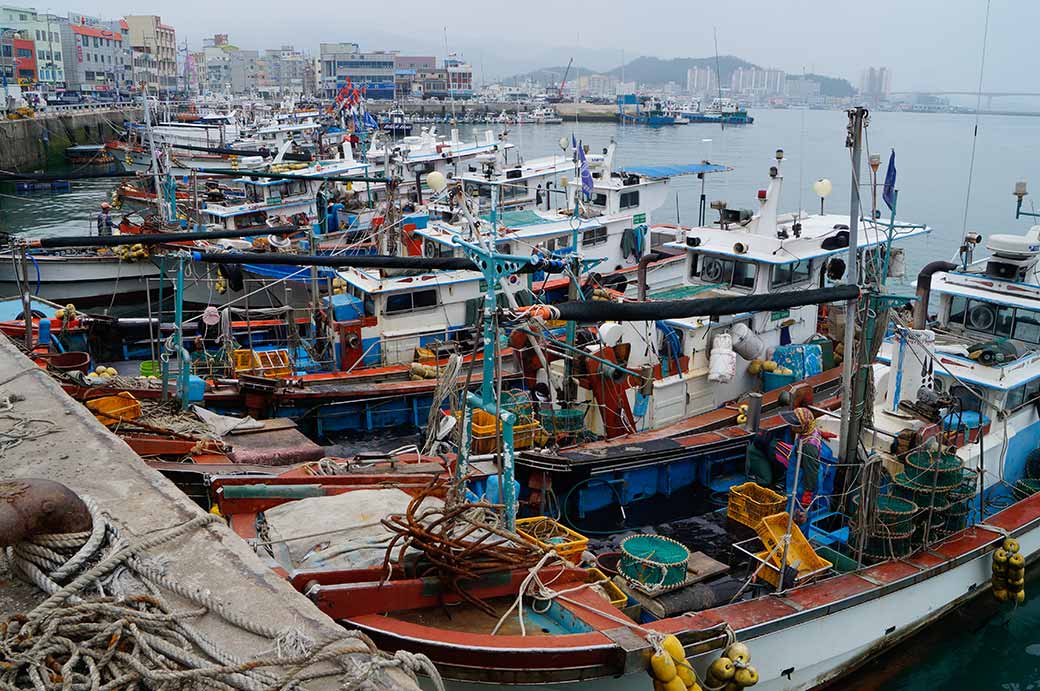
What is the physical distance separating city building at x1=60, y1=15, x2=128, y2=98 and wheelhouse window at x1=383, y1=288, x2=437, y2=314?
95647mm

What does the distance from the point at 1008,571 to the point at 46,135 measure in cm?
6562

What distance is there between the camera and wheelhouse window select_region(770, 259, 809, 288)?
543 inches

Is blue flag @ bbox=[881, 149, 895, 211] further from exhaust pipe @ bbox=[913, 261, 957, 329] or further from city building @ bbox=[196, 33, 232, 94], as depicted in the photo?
city building @ bbox=[196, 33, 232, 94]

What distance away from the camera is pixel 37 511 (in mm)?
4746

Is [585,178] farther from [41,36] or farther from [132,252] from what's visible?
[41,36]

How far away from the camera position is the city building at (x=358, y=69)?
124 meters

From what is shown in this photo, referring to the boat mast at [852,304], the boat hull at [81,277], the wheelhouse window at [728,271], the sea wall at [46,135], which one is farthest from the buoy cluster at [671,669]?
the sea wall at [46,135]

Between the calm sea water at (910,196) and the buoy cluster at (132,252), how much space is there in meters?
12.0

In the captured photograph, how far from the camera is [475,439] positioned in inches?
467

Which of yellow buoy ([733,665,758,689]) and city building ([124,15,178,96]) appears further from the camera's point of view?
city building ([124,15,178,96])

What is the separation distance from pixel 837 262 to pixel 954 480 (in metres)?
4.51

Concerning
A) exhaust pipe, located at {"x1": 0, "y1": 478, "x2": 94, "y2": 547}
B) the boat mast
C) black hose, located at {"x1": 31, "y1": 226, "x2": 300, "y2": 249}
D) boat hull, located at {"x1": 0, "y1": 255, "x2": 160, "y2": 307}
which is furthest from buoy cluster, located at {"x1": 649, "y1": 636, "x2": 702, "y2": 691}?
boat hull, located at {"x1": 0, "y1": 255, "x2": 160, "y2": 307}

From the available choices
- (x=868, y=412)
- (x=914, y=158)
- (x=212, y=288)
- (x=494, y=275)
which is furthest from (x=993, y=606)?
(x=914, y=158)

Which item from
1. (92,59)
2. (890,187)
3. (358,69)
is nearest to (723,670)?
(890,187)
